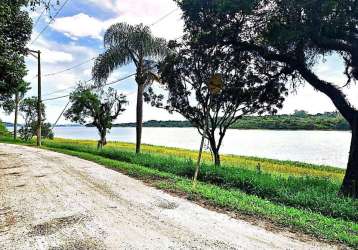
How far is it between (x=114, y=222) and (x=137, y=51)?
19.8 m

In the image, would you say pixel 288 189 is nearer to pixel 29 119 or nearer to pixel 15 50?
pixel 15 50

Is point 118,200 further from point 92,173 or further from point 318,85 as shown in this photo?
point 318,85

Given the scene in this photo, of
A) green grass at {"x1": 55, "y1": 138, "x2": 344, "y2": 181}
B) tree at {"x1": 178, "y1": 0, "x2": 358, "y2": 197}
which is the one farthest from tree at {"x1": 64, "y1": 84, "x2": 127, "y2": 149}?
tree at {"x1": 178, "y1": 0, "x2": 358, "y2": 197}

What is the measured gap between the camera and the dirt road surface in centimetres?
610

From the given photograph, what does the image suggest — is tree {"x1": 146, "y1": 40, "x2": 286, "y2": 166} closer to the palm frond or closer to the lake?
the palm frond

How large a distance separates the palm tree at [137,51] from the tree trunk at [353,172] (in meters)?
14.6

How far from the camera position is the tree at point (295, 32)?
11.3 m

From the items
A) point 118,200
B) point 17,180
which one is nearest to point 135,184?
point 118,200

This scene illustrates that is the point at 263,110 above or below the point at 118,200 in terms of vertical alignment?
above

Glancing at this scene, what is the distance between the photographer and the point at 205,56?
57.2ft

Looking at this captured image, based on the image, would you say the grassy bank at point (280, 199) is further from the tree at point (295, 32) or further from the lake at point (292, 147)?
the lake at point (292, 147)

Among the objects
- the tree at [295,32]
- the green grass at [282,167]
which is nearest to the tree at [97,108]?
the green grass at [282,167]

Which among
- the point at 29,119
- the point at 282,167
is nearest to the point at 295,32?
the point at 282,167

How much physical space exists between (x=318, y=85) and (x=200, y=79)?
6.63 metres
